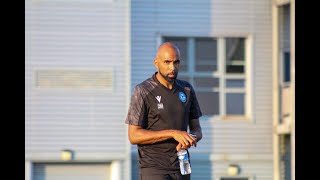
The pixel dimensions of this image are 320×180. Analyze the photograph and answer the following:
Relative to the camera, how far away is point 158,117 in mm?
8758

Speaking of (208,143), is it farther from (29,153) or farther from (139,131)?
(139,131)

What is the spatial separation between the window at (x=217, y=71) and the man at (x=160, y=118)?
20.9 m

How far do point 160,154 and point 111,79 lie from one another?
20.3m

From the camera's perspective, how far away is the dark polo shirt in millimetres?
8711

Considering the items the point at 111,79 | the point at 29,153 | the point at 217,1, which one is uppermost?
the point at 217,1

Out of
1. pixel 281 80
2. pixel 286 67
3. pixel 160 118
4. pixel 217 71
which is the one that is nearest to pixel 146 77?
pixel 217 71

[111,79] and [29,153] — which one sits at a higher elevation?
[111,79]

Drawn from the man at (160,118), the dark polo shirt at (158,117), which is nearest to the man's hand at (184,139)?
the man at (160,118)

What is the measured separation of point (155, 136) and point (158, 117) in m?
0.22

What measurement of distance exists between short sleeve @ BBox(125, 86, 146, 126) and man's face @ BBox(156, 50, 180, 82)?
0.87ft

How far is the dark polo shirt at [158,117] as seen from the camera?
28.6 ft
